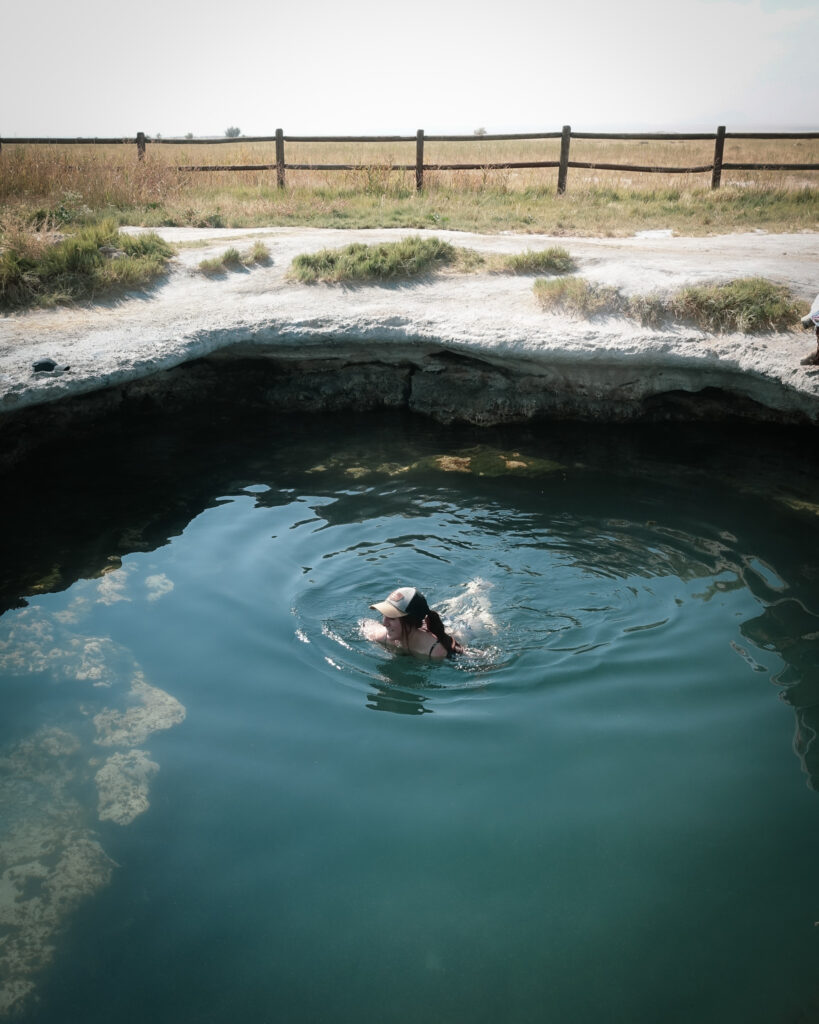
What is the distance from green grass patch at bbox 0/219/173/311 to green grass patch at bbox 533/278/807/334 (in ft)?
17.9

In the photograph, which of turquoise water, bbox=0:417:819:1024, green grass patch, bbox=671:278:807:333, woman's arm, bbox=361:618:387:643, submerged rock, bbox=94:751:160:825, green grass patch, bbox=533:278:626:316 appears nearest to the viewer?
turquoise water, bbox=0:417:819:1024

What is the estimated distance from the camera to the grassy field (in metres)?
15.0

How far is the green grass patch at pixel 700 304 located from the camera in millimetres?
9117

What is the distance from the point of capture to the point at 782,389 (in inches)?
334

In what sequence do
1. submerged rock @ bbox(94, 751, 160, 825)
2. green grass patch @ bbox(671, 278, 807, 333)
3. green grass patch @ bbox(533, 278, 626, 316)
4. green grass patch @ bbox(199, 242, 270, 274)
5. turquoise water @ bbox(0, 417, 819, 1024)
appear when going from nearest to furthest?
turquoise water @ bbox(0, 417, 819, 1024) → submerged rock @ bbox(94, 751, 160, 825) → green grass patch @ bbox(671, 278, 807, 333) → green grass patch @ bbox(533, 278, 626, 316) → green grass patch @ bbox(199, 242, 270, 274)

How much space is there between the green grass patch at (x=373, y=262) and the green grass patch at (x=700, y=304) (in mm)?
2114

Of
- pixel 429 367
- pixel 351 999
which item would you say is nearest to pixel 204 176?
pixel 429 367

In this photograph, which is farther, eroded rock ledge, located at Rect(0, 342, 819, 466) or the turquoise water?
eroded rock ledge, located at Rect(0, 342, 819, 466)

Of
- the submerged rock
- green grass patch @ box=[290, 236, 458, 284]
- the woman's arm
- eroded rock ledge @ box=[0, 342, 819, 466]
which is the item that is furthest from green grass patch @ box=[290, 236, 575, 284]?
the submerged rock

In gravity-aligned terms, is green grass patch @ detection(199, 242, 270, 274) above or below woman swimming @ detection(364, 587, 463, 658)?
above

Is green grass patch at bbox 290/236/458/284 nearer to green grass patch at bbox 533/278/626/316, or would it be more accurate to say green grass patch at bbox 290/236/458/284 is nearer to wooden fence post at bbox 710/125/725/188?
green grass patch at bbox 533/278/626/316

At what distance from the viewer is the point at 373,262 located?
11.2 metres

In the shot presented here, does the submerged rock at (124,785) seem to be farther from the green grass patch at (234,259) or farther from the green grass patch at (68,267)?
the green grass patch at (234,259)

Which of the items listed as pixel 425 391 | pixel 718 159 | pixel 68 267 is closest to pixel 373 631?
pixel 425 391
